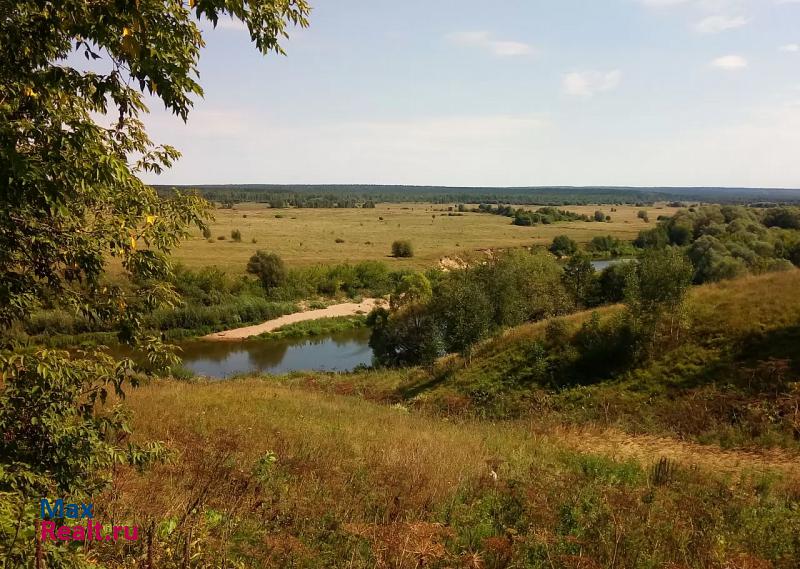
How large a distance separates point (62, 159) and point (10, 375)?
154cm

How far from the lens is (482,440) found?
1027cm

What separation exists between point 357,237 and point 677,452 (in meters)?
102

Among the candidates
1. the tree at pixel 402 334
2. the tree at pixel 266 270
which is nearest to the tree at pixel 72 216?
the tree at pixel 402 334

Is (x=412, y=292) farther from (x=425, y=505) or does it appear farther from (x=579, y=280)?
(x=425, y=505)

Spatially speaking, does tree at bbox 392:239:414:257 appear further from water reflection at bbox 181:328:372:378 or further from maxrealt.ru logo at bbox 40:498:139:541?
maxrealt.ru logo at bbox 40:498:139:541

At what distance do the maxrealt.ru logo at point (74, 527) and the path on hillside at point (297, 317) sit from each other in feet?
149

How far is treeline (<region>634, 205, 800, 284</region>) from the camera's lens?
4595cm

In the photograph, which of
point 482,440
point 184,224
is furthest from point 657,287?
point 184,224

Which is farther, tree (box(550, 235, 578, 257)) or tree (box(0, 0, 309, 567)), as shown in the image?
tree (box(550, 235, 578, 257))

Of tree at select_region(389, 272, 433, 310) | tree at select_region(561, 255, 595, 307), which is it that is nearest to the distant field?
tree at select_region(389, 272, 433, 310)

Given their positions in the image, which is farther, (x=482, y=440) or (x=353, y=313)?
Result: (x=353, y=313)

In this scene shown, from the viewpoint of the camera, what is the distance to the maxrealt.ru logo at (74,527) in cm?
359

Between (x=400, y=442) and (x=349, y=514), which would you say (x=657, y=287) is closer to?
(x=400, y=442)

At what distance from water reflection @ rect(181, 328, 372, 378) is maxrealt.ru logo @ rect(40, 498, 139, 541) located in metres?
35.9
